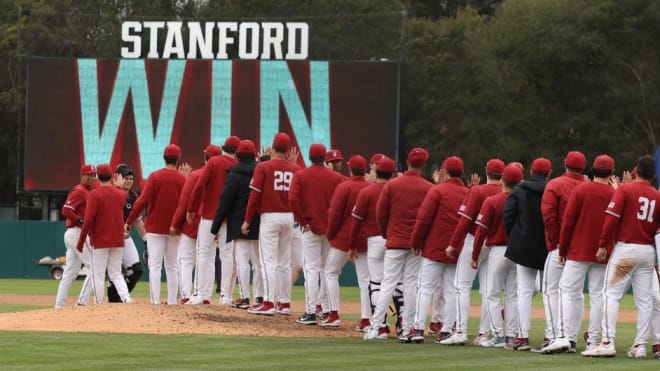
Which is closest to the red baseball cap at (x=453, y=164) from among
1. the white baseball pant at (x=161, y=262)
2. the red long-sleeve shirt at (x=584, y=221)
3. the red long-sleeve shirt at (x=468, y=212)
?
the red long-sleeve shirt at (x=468, y=212)

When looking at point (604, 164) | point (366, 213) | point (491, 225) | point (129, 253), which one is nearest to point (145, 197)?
point (129, 253)

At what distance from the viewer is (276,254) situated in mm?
16812

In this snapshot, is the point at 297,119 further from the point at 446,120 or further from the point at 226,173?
the point at 446,120

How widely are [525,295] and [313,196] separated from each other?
331 cm

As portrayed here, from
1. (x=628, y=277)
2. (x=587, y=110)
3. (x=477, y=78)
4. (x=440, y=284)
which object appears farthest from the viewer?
(x=477, y=78)

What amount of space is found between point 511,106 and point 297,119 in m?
18.0

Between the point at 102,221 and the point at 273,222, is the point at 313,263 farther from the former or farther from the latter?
the point at 102,221

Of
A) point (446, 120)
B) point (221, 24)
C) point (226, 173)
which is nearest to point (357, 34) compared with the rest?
point (221, 24)

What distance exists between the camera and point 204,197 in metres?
17.5

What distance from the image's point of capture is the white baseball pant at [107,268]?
17.8 meters

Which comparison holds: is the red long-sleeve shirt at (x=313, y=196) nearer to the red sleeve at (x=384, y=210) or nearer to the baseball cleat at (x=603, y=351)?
the red sleeve at (x=384, y=210)

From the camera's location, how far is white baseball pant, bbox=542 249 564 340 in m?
14.3

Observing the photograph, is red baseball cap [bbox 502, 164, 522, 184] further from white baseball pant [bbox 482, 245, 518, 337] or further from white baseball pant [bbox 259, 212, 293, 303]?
white baseball pant [bbox 259, 212, 293, 303]

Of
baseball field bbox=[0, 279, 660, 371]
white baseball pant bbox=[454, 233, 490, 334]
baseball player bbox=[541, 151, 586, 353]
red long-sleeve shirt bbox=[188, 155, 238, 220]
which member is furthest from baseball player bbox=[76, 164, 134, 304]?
baseball player bbox=[541, 151, 586, 353]
